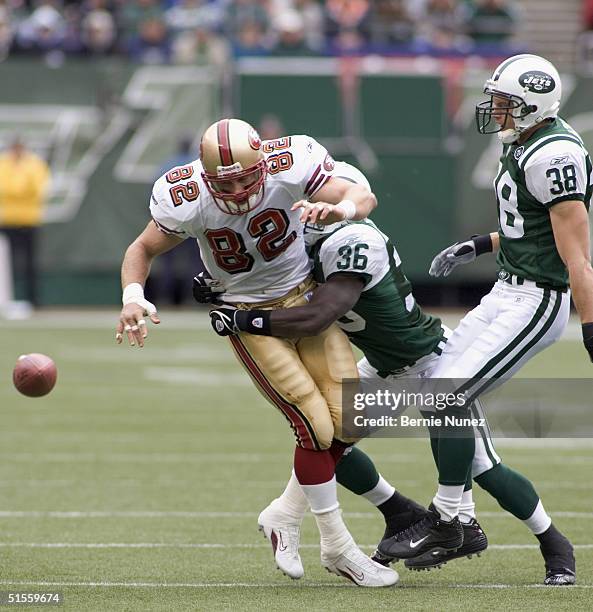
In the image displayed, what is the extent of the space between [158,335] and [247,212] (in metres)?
9.17

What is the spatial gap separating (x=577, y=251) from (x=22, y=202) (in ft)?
38.2

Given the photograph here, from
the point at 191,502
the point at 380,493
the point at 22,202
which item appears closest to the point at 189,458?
the point at 191,502

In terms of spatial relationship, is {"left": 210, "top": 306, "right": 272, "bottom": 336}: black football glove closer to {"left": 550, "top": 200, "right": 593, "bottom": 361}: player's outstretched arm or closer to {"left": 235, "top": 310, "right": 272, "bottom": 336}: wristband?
{"left": 235, "top": 310, "right": 272, "bottom": 336}: wristband

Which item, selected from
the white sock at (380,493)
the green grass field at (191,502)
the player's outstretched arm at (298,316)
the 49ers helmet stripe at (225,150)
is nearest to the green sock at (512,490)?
the green grass field at (191,502)

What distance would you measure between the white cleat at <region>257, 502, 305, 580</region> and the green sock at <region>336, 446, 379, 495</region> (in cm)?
30

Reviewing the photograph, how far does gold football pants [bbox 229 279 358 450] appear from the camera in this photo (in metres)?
4.90

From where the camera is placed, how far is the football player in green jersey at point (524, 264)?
15.9ft

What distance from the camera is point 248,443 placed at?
8.38 meters

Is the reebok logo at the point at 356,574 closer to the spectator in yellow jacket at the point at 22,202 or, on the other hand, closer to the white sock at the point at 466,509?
the white sock at the point at 466,509

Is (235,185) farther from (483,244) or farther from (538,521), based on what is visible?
(538,521)

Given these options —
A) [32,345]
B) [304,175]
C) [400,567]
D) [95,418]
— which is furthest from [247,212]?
[32,345]

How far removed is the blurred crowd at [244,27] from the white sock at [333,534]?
38.3 ft

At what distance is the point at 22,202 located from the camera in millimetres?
15625

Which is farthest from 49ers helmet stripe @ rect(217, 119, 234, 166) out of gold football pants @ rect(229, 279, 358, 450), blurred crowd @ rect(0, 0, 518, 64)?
blurred crowd @ rect(0, 0, 518, 64)
